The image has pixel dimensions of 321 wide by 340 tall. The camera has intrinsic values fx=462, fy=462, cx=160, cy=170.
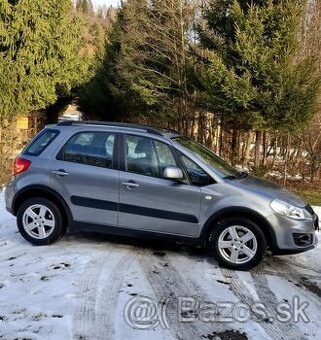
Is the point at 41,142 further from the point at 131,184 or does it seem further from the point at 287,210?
the point at 287,210

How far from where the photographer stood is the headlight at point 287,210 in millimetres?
5648

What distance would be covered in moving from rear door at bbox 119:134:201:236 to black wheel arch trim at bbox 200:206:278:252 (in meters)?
0.13

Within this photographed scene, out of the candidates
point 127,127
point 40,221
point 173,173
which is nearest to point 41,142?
point 40,221

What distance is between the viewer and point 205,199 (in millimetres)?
5777

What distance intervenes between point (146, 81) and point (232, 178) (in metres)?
13.6

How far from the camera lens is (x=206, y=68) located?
45.1 feet

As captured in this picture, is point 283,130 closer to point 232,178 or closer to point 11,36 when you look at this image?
point 232,178

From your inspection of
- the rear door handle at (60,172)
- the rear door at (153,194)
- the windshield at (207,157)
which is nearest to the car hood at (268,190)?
the windshield at (207,157)

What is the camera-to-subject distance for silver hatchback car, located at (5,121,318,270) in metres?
5.70

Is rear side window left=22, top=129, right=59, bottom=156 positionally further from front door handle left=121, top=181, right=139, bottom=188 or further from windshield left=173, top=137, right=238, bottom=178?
windshield left=173, top=137, right=238, bottom=178

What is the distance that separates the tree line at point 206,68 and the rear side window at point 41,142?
23.6 ft

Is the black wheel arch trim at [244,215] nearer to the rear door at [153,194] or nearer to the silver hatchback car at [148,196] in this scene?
the silver hatchback car at [148,196]

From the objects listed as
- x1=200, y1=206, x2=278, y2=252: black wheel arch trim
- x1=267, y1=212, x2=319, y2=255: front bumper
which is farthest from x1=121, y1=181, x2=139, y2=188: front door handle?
x1=267, y1=212, x2=319, y2=255: front bumper

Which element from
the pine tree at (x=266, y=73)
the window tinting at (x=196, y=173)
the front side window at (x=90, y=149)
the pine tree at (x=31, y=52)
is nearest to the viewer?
the window tinting at (x=196, y=173)
